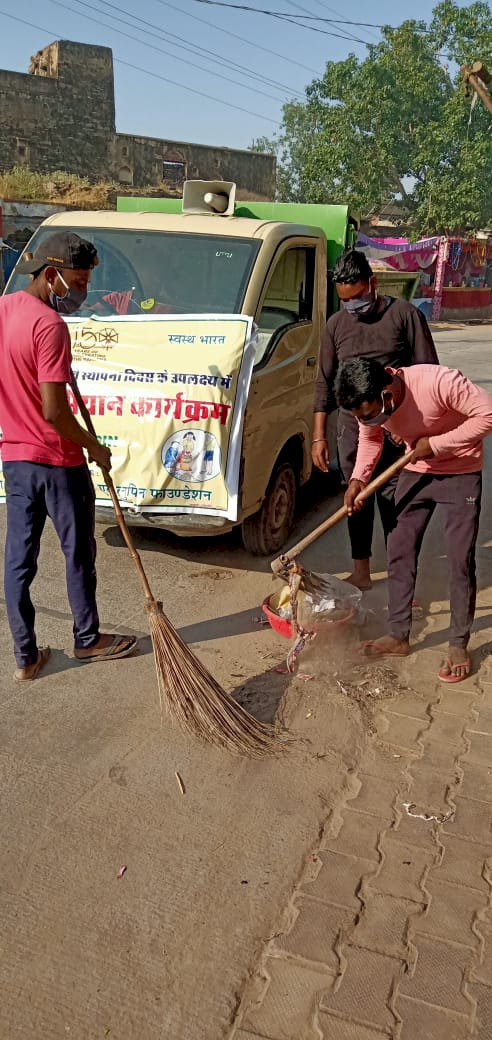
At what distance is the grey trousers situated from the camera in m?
3.83

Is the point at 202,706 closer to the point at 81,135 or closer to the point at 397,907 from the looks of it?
the point at 397,907

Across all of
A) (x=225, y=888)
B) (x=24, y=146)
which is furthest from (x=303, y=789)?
(x=24, y=146)

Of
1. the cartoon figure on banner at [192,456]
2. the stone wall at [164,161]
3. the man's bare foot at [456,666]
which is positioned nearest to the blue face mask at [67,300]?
the cartoon figure on banner at [192,456]

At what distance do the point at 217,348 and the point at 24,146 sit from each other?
1194 inches

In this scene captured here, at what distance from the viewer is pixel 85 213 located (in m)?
5.77

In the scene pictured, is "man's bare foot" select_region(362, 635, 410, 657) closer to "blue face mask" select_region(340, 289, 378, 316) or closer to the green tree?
"blue face mask" select_region(340, 289, 378, 316)

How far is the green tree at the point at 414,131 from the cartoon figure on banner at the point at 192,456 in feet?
101

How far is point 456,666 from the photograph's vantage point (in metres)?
3.94

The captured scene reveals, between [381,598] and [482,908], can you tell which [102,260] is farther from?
[482,908]

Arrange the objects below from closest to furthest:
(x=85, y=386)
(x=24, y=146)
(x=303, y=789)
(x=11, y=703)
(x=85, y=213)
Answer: (x=303, y=789) → (x=11, y=703) → (x=85, y=386) → (x=85, y=213) → (x=24, y=146)

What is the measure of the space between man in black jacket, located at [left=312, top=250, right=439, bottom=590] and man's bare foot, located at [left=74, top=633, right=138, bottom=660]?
159 cm

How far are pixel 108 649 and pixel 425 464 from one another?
5.85ft

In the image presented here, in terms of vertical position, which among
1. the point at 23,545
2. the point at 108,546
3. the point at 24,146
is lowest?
the point at 108,546

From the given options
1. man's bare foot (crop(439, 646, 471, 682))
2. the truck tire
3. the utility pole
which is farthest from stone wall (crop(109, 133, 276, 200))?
man's bare foot (crop(439, 646, 471, 682))
